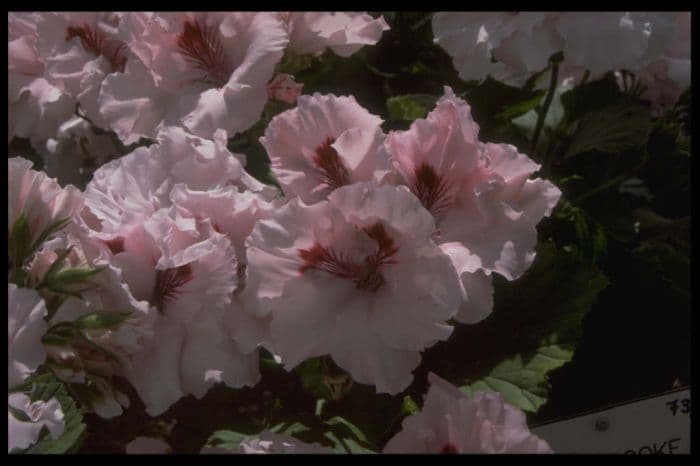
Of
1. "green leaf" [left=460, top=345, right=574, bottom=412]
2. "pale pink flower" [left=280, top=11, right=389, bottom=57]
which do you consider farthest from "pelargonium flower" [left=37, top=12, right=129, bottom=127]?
"green leaf" [left=460, top=345, right=574, bottom=412]

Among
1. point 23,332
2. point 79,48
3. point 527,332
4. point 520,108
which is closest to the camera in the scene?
point 23,332

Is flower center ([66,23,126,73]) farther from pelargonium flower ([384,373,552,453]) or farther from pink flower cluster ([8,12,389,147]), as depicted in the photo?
pelargonium flower ([384,373,552,453])

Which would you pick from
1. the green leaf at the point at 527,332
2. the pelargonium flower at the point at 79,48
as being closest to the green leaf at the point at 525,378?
the green leaf at the point at 527,332

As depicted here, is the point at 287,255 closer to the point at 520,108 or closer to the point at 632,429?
the point at 632,429

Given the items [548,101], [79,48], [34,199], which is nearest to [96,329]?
[34,199]

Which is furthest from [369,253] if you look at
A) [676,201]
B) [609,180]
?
[676,201]

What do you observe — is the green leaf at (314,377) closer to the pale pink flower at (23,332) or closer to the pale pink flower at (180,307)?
the pale pink flower at (180,307)
